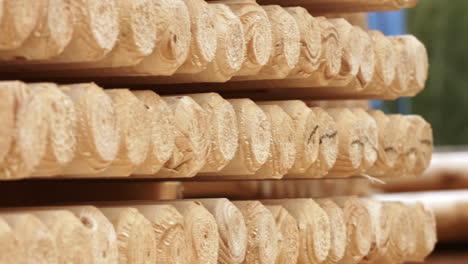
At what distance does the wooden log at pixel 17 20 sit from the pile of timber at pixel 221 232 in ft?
1.32

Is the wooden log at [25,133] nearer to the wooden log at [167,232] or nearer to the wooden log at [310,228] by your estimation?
the wooden log at [167,232]

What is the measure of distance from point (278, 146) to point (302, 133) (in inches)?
6.1

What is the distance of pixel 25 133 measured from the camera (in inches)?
94.7

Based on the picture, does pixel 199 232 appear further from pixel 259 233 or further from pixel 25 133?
pixel 25 133

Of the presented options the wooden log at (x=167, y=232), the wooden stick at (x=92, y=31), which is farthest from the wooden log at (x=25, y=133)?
the wooden log at (x=167, y=232)

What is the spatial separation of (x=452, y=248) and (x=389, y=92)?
5.55 metres

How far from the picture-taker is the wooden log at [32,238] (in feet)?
7.91

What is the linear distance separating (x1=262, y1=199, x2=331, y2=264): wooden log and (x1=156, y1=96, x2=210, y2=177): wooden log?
2.19 feet

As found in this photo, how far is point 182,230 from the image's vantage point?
118 inches

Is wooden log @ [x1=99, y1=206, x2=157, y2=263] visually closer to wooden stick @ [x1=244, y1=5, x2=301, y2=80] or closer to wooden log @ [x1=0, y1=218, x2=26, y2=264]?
wooden log @ [x1=0, y1=218, x2=26, y2=264]

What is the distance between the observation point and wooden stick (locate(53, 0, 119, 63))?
263 cm

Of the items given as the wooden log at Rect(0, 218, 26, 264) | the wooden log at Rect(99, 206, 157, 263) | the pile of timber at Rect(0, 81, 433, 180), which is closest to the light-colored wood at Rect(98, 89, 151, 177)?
the pile of timber at Rect(0, 81, 433, 180)

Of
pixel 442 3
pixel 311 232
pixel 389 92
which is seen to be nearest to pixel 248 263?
pixel 311 232

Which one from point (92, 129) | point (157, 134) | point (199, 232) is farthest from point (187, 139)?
point (92, 129)
